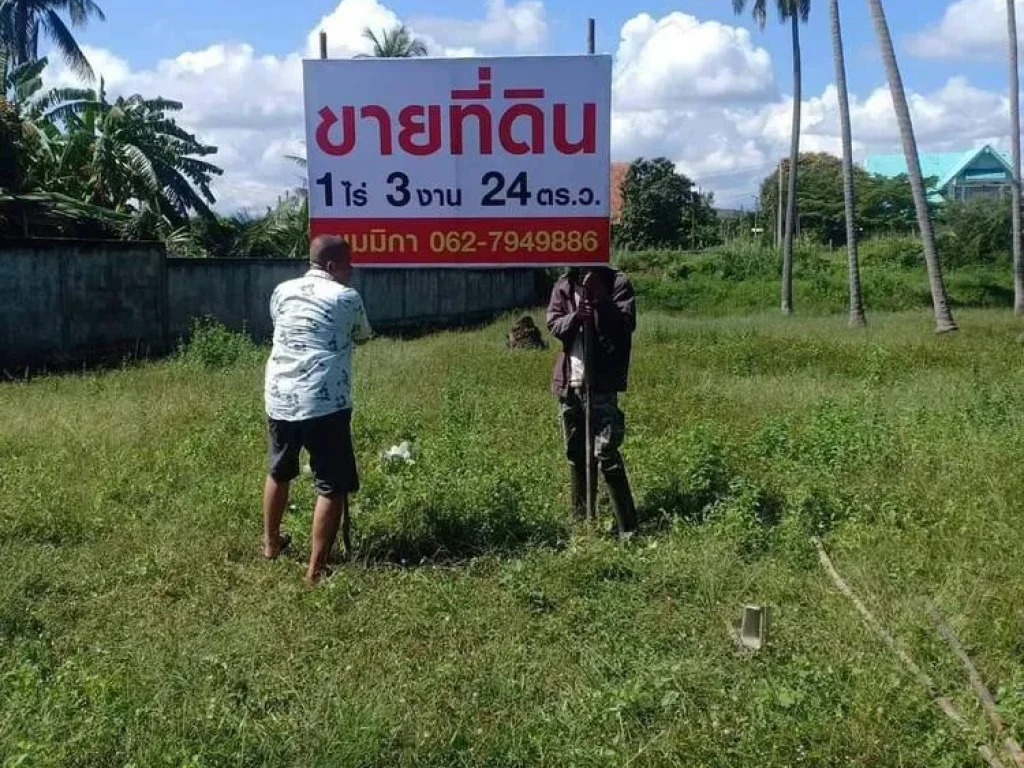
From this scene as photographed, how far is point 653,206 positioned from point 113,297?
32.7 metres

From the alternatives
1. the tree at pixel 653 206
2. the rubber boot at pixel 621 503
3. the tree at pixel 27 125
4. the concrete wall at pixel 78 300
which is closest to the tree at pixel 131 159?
the tree at pixel 27 125

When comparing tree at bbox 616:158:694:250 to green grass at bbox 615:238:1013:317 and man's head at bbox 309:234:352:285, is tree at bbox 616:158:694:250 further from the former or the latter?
man's head at bbox 309:234:352:285

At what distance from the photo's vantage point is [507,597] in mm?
5062

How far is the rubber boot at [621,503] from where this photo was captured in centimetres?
605

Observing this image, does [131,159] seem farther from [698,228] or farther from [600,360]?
[698,228]

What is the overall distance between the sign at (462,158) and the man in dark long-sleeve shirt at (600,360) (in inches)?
10.2

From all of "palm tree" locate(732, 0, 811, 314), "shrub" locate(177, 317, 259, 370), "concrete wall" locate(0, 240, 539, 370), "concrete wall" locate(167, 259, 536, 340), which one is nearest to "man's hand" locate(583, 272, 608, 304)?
"concrete wall" locate(167, 259, 536, 340)

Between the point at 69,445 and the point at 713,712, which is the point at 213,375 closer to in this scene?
the point at 69,445

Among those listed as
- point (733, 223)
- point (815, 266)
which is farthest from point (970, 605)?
point (733, 223)

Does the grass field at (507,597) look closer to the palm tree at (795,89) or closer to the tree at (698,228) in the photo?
the palm tree at (795,89)

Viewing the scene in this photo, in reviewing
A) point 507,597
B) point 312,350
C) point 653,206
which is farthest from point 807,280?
point 507,597

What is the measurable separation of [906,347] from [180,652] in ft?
46.6

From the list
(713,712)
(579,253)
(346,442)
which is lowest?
(713,712)

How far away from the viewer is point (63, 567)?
5449mm
